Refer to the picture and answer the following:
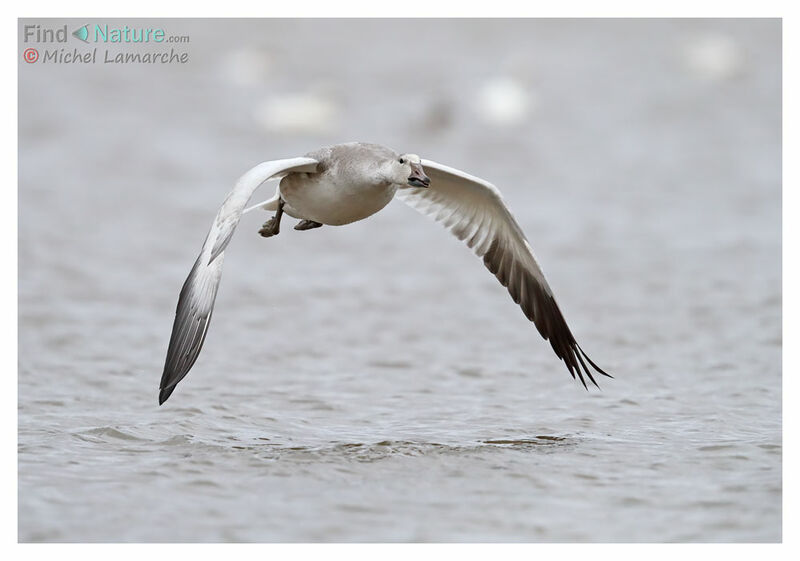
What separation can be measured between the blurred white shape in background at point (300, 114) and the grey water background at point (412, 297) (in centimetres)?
4

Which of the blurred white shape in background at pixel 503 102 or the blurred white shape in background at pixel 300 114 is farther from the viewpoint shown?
the blurred white shape in background at pixel 503 102

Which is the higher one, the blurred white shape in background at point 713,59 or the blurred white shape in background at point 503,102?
the blurred white shape in background at point 713,59

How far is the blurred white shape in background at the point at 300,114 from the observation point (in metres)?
16.6

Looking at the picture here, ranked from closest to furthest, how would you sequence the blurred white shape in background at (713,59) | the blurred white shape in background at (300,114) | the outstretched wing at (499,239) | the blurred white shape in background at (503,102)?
the outstretched wing at (499,239), the blurred white shape in background at (300,114), the blurred white shape in background at (503,102), the blurred white shape in background at (713,59)

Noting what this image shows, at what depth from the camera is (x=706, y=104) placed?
17828mm

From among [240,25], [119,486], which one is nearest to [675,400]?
[119,486]

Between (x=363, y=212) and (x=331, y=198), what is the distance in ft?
0.78

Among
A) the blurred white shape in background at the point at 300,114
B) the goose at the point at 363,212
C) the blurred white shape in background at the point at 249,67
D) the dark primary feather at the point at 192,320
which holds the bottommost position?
→ the dark primary feather at the point at 192,320

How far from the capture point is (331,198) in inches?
305

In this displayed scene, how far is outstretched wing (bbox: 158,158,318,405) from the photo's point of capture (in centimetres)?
681

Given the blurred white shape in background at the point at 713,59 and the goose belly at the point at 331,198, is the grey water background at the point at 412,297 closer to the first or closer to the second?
the blurred white shape in background at the point at 713,59

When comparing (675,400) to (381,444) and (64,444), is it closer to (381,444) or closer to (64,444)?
(381,444)

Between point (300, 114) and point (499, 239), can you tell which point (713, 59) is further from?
point (499, 239)

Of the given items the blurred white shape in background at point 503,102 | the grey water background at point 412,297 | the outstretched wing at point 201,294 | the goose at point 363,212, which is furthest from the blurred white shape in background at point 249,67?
the outstretched wing at point 201,294
